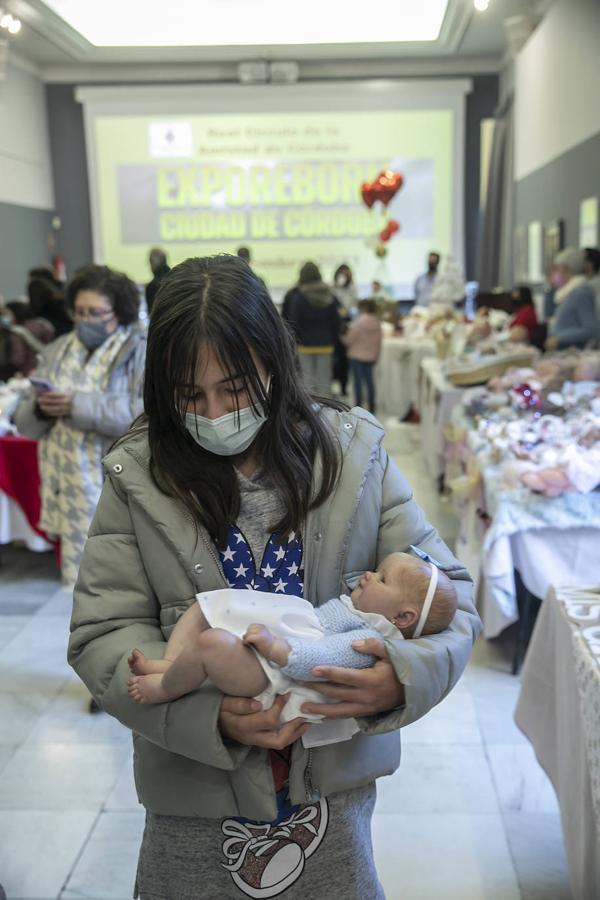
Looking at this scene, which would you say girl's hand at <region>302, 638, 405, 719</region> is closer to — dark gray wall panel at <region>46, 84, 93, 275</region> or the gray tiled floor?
the gray tiled floor

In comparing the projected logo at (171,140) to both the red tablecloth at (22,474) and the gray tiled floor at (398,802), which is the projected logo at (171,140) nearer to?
the red tablecloth at (22,474)

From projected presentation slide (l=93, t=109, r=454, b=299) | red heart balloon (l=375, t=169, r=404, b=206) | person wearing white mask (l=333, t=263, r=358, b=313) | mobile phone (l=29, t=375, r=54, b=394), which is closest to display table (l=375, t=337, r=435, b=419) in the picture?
person wearing white mask (l=333, t=263, r=358, b=313)

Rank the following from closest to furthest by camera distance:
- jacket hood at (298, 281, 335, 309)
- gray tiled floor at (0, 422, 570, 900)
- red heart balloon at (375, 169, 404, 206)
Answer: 1. gray tiled floor at (0, 422, 570, 900)
2. jacket hood at (298, 281, 335, 309)
3. red heart balloon at (375, 169, 404, 206)

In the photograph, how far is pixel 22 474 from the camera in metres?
3.95

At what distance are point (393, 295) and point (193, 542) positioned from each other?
11172mm

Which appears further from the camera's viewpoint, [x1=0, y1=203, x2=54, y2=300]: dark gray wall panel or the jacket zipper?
[x1=0, y1=203, x2=54, y2=300]: dark gray wall panel

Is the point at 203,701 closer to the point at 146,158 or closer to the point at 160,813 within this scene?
the point at 160,813

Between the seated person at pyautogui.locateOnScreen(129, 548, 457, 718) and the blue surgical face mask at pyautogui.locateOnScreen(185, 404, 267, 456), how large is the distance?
7.4 inches

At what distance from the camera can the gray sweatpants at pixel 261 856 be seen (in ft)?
3.66

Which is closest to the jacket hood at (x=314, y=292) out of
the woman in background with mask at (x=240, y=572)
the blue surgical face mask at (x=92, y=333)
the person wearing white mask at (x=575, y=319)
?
the person wearing white mask at (x=575, y=319)

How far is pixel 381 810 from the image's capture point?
226 cm

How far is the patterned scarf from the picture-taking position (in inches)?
106

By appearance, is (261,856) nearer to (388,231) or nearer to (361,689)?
(361,689)

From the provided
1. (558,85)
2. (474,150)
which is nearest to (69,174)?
(474,150)
